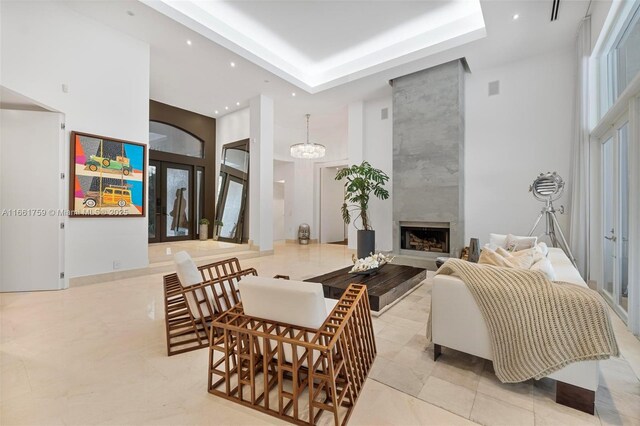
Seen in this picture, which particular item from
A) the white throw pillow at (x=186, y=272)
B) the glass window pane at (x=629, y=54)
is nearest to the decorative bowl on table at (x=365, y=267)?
the white throw pillow at (x=186, y=272)

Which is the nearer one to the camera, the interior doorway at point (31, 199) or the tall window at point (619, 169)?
the tall window at point (619, 169)

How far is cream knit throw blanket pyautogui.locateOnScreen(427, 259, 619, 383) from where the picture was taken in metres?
1.52

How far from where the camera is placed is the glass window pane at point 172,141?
7344 millimetres

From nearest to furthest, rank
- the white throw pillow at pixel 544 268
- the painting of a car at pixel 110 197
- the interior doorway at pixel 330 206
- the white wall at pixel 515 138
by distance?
the white throw pillow at pixel 544 268 < the painting of a car at pixel 110 197 < the white wall at pixel 515 138 < the interior doorway at pixel 330 206

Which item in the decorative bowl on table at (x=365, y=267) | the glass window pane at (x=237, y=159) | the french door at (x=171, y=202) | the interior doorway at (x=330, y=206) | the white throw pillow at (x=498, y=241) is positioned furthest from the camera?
the interior doorway at (x=330, y=206)

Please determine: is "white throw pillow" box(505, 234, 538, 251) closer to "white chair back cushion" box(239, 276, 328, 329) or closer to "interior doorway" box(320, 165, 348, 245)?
"white chair back cushion" box(239, 276, 328, 329)

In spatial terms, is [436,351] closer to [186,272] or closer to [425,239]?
[186,272]

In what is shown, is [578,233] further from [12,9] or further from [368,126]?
[12,9]

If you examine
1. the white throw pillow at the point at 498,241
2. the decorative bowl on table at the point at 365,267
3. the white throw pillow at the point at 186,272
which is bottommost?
the decorative bowl on table at the point at 365,267

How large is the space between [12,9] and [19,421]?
15.3 ft

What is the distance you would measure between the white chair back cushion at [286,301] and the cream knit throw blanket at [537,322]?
111 centimetres

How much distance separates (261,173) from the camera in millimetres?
6770

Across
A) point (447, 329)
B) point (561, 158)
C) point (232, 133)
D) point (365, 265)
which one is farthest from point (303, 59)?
point (447, 329)

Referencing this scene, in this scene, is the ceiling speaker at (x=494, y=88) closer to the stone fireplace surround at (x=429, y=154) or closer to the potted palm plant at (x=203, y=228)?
the stone fireplace surround at (x=429, y=154)
